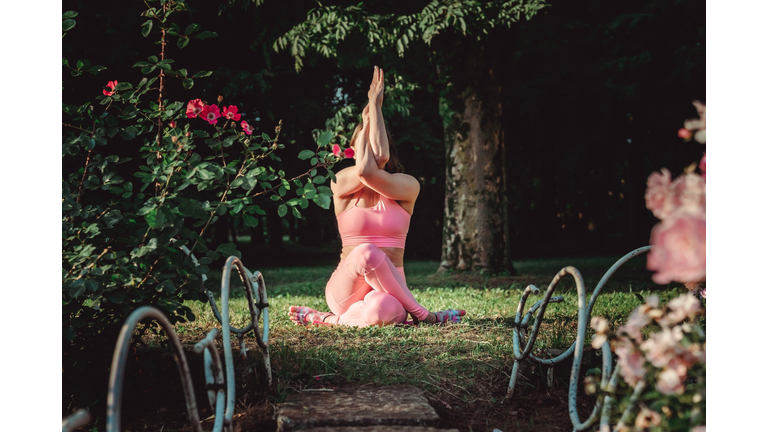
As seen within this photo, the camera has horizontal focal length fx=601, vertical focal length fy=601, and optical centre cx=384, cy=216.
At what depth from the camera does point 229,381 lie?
2.34 m

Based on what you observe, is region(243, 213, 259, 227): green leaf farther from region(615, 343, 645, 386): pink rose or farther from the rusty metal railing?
region(615, 343, 645, 386): pink rose

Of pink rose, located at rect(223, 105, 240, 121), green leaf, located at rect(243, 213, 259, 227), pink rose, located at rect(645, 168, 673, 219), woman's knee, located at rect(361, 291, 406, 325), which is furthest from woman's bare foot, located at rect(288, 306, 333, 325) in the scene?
pink rose, located at rect(645, 168, 673, 219)

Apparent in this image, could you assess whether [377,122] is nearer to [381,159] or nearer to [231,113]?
[381,159]

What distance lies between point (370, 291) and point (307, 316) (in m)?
0.55

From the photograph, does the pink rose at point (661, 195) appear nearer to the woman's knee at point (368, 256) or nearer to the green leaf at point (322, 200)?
the green leaf at point (322, 200)

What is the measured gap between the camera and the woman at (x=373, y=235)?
14.5 ft

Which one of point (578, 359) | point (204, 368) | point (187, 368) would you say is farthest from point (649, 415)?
point (204, 368)

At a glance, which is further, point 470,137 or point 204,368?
point 470,137

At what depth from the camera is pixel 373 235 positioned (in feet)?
15.5

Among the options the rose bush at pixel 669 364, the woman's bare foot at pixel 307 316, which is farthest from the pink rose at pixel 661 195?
the woman's bare foot at pixel 307 316

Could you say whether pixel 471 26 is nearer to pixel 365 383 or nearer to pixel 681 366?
pixel 365 383

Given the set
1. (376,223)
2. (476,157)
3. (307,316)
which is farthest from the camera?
(476,157)

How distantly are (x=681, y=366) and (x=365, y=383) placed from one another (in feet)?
6.27
